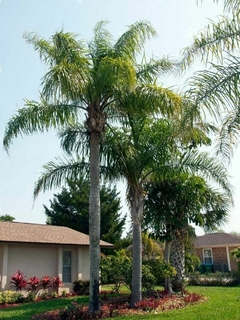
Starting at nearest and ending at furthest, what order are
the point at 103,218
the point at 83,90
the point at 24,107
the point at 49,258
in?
the point at 83,90 → the point at 24,107 → the point at 49,258 → the point at 103,218

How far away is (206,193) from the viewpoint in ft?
59.4

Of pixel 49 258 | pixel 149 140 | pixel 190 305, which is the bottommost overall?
pixel 190 305

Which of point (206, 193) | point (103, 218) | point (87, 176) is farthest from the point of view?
point (103, 218)

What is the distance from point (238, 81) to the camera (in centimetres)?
849

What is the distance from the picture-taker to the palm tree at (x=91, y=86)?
35.8ft

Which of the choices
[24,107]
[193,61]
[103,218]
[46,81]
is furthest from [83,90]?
[103,218]

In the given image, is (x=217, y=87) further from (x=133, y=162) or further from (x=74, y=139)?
(x=74, y=139)

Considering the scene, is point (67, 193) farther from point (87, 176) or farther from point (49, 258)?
point (87, 176)

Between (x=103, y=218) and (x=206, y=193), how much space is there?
59.9 feet

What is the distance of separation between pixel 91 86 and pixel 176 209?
338 inches

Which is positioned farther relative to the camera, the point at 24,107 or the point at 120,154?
the point at 120,154

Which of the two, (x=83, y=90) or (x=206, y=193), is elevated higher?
(x=83, y=90)

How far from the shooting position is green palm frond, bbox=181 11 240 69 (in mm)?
8820

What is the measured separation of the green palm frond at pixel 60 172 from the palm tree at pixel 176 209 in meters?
4.29
